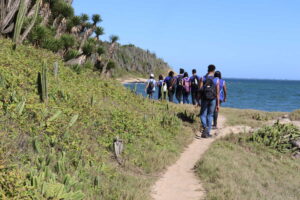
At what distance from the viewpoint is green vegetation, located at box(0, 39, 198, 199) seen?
16.8ft

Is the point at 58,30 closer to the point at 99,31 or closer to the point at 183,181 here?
the point at 99,31

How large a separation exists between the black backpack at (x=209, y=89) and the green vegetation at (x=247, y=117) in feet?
10.9

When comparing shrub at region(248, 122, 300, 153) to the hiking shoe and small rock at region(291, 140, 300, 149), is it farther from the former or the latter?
the hiking shoe

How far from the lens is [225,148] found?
10391 millimetres

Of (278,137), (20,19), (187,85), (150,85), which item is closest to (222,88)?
(278,137)

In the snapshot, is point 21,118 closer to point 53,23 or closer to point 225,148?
point 225,148

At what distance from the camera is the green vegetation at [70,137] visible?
513 centimetres

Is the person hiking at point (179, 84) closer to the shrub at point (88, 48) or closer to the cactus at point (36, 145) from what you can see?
the shrub at point (88, 48)

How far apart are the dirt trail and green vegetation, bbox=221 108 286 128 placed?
12.4 feet

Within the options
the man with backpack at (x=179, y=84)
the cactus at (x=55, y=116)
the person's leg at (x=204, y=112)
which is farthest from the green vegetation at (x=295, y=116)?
the cactus at (x=55, y=116)

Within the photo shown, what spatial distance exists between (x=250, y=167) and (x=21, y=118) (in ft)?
19.8

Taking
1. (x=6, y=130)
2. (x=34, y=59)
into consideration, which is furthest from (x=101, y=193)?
(x=34, y=59)

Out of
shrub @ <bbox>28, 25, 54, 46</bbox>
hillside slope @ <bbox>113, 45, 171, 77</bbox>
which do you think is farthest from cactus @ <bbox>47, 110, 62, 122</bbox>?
hillside slope @ <bbox>113, 45, 171, 77</bbox>

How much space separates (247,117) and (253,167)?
703cm
